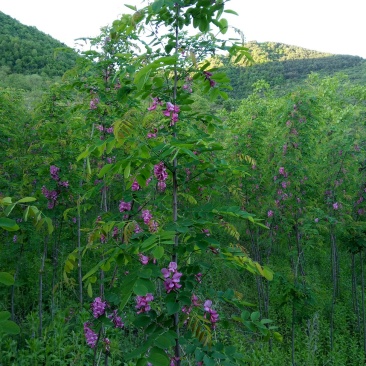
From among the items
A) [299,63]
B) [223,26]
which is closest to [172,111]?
[223,26]

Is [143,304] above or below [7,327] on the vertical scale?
below

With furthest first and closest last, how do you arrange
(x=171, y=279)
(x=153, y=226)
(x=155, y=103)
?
(x=155, y=103) < (x=153, y=226) < (x=171, y=279)

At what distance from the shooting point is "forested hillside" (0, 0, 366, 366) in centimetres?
154

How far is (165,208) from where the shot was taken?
6.62ft

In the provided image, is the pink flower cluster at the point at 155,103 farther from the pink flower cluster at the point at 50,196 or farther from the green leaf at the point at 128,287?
the pink flower cluster at the point at 50,196

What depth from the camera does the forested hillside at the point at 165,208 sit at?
154 cm

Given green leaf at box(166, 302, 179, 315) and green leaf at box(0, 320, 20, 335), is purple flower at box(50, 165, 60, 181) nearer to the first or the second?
green leaf at box(166, 302, 179, 315)

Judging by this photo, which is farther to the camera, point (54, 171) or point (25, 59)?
point (25, 59)

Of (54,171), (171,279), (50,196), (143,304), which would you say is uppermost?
(171,279)

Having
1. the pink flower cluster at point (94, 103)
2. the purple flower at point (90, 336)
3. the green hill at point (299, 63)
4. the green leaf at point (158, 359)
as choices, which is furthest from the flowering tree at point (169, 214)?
the green hill at point (299, 63)

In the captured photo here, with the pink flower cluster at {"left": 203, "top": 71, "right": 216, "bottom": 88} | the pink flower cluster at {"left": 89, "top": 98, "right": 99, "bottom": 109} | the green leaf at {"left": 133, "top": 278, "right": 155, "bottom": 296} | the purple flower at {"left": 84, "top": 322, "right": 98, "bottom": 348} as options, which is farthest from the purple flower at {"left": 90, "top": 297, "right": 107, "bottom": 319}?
the pink flower cluster at {"left": 89, "top": 98, "right": 99, "bottom": 109}

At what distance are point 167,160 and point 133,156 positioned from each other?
251 mm

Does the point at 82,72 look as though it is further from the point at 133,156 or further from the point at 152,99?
the point at 133,156

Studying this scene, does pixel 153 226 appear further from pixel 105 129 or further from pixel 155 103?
pixel 105 129
